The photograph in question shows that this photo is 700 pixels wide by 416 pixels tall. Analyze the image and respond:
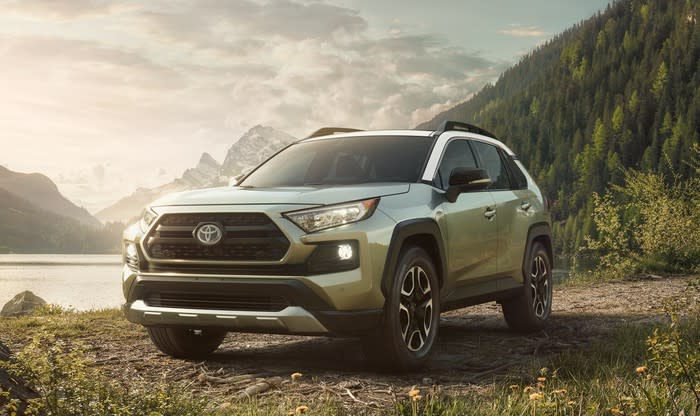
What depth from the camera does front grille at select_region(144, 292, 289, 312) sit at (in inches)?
211

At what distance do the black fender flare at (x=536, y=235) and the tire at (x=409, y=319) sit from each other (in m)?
2.17

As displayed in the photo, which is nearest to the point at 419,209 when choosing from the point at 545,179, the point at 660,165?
the point at 660,165

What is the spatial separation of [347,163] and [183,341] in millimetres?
2027

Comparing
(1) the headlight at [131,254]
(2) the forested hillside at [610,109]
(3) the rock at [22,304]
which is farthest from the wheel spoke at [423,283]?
(2) the forested hillside at [610,109]

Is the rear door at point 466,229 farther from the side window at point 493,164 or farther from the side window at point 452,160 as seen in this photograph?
the side window at point 493,164

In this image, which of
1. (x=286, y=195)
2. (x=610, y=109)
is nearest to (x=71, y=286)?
(x=286, y=195)

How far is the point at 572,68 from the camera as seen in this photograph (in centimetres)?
16538

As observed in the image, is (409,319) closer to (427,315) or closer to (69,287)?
(427,315)

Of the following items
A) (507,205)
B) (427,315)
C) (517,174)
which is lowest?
(427,315)

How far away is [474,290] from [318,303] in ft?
6.60

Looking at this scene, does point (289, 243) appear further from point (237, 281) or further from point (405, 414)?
point (405, 414)

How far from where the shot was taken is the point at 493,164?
7938 mm

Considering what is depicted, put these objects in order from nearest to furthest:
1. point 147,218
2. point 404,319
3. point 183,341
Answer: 1. point 404,319
2. point 147,218
3. point 183,341

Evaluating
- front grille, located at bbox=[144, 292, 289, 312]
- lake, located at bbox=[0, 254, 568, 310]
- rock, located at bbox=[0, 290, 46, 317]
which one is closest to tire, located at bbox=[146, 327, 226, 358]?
front grille, located at bbox=[144, 292, 289, 312]
